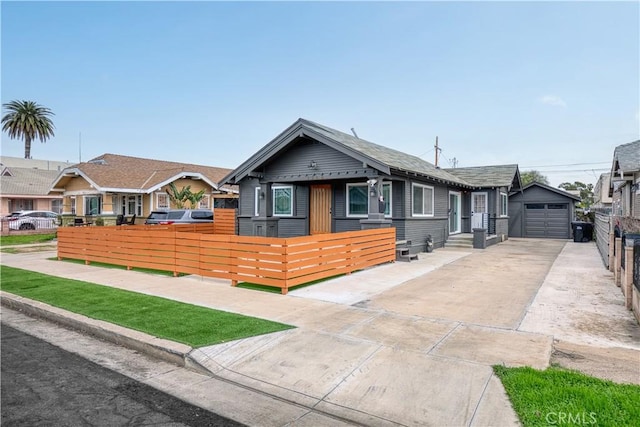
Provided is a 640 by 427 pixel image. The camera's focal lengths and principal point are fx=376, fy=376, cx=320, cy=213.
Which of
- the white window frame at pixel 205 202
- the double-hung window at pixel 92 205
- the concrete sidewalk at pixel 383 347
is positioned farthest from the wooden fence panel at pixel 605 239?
the double-hung window at pixel 92 205

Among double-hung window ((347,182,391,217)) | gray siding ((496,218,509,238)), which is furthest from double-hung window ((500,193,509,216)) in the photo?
double-hung window ((347,182,391,217))

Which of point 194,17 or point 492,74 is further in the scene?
point 492,74

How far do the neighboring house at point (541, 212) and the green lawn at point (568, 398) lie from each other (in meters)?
20.2

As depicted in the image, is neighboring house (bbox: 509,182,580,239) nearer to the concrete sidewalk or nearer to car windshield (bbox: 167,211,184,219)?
the concrete sidewalk

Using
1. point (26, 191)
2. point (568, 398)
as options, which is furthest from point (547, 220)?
point (26, 191)

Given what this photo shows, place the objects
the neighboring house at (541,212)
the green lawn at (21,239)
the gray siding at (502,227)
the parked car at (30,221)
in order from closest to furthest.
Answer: the gray siding at (502,227) < the green lawn at (21,239) < the neighboring house at (541,212) < the parked car at (30,221)

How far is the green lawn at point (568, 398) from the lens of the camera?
284 cm

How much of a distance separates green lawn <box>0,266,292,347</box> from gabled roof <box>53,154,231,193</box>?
14.6m

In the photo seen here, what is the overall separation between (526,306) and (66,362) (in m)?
6.78

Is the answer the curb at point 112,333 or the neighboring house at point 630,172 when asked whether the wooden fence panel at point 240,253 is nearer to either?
the curb at point 112,333

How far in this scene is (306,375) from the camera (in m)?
3.88

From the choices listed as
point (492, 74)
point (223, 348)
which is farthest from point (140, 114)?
point (223, 348)

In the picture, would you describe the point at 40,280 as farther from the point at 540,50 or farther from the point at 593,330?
the point at 540,50

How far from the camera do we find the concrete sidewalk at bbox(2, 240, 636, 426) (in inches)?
130
